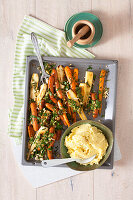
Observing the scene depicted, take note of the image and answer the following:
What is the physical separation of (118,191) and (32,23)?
135 cm

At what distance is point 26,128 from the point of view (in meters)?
1.70

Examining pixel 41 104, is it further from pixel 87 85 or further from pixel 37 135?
pixel 87 85

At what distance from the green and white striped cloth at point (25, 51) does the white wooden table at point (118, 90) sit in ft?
0.19

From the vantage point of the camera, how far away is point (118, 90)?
177cm

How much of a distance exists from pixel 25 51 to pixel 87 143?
29.6 inches

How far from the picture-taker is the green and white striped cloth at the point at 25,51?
1745 millimetres

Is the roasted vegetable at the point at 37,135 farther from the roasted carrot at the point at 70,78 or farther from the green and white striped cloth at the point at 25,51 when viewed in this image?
the roasted carrot at the point at 70,78

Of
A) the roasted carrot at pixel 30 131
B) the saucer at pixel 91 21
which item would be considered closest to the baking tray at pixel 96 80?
the roasted carrot at pixel 30 131

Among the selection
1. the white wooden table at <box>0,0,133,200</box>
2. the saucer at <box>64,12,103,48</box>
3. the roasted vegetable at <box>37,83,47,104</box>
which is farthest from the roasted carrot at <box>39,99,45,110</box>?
the saucer at <box>64,12,103,48</box>

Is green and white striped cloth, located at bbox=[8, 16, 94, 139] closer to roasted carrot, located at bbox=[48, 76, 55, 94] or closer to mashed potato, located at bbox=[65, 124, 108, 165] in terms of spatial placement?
roasted carrot, located at bbox=[48, 76, 55, 94]

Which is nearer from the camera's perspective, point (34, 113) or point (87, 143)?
point (87, 143)

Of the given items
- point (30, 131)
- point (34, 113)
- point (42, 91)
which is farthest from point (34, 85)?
point (30, 131)

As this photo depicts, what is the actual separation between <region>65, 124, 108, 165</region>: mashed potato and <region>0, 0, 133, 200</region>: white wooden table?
0.25m

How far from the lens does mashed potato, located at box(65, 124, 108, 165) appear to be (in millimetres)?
1589
